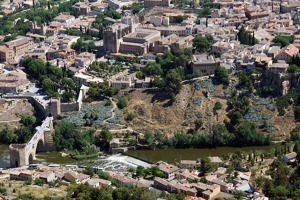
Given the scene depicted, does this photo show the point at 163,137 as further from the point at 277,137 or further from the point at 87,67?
the point at 87,67

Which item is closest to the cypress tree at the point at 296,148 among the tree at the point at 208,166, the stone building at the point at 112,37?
the tree at the point at 208,166

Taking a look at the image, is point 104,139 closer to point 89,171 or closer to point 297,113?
point 89,171

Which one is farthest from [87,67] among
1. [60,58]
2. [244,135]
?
[244,135]

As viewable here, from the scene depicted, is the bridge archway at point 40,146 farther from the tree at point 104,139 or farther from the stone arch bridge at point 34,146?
the tree at point 104,139

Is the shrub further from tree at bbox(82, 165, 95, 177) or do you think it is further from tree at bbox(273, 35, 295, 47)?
tree at bbox(273, 35, 295, 47)

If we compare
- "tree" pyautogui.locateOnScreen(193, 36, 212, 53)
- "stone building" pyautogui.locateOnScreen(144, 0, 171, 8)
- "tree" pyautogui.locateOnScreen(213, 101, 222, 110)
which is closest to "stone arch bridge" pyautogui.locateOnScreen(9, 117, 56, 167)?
"tree" pyautogui.locateOnScreen(213, 101, 222, 110)

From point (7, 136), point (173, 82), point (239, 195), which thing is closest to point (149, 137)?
point (173, 82)
